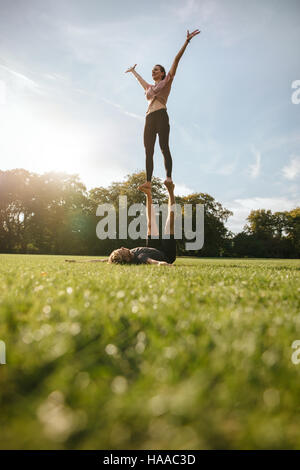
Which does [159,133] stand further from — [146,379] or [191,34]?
[146,379]

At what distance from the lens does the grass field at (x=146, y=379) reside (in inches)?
23.6

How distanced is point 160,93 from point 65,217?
123 feet

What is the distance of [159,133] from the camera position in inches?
291

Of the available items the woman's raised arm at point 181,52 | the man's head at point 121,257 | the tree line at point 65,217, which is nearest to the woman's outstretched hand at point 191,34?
the woman's raised arm at point 181,52

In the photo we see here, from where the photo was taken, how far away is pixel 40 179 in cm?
4356

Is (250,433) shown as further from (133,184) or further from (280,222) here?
(280,222)

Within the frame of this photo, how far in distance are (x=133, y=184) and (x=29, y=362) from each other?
1720 inches

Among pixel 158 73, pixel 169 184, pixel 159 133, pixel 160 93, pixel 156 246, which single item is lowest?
pixel 156 246
